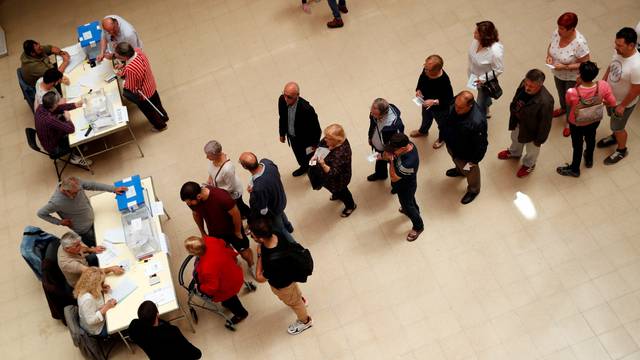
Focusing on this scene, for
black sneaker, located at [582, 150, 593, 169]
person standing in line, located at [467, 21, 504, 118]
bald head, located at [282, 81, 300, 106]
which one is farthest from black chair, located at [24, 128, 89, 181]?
black sneaker, located at [582, 150, 593, 169]

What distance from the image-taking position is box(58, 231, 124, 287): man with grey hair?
541cm

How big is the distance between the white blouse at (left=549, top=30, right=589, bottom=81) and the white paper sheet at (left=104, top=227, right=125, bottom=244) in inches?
200

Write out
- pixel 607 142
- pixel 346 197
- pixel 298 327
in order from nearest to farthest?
1. pixel 298 327
2. pixel 346 197
3. pixel 607 142

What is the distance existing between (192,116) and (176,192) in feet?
4.22

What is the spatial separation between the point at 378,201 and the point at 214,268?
2.38 meters

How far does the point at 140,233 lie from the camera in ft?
18.8

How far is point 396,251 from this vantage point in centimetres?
611

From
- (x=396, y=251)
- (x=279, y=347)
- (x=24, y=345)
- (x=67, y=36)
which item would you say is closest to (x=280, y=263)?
(x=279, y=347)

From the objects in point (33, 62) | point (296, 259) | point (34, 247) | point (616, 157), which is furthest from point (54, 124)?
point (616, 157)

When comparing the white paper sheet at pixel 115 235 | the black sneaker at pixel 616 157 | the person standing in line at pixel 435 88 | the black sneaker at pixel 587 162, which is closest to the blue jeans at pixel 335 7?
the person standing in line at pixel 435 88

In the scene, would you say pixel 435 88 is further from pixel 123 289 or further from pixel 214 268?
pixel 123 289

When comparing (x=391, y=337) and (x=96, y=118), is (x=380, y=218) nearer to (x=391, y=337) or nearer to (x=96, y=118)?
(x=391, y=337)

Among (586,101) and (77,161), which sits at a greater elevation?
(586,101)

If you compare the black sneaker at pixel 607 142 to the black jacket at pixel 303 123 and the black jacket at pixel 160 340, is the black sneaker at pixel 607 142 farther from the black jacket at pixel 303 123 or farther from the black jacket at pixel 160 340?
the black jacket at pixel 160 340
